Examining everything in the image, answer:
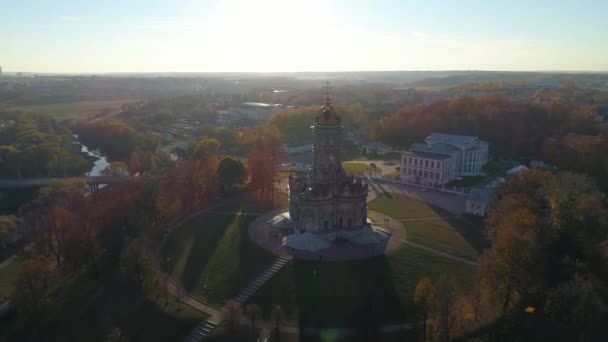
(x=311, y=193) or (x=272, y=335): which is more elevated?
(x=311, y=193)

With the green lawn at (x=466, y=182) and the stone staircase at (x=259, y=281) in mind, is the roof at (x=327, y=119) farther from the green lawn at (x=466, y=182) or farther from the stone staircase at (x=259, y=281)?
the green lawn at (x=466, y=182)

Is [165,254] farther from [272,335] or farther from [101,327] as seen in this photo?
[272,335]

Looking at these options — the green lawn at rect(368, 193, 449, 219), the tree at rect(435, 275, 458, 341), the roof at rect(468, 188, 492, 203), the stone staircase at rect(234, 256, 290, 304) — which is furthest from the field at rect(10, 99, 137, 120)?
the tree at rect(435, 275, 458, 341)

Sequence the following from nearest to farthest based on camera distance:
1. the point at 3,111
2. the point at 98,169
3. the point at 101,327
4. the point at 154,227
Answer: the point at 101,327
the point at 154,227
the point at 98,169
the point at 3,111

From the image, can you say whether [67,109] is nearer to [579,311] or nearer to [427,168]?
[427,168]

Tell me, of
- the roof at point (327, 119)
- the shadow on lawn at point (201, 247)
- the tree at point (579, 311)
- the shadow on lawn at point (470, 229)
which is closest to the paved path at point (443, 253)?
the shadow on lawn at point (470, 229)

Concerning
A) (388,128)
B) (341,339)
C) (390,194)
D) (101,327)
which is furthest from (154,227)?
(388,128)

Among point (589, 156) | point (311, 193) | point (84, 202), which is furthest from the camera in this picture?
point (589, 156)

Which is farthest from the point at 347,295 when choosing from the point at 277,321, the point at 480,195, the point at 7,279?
the point at 7,279
